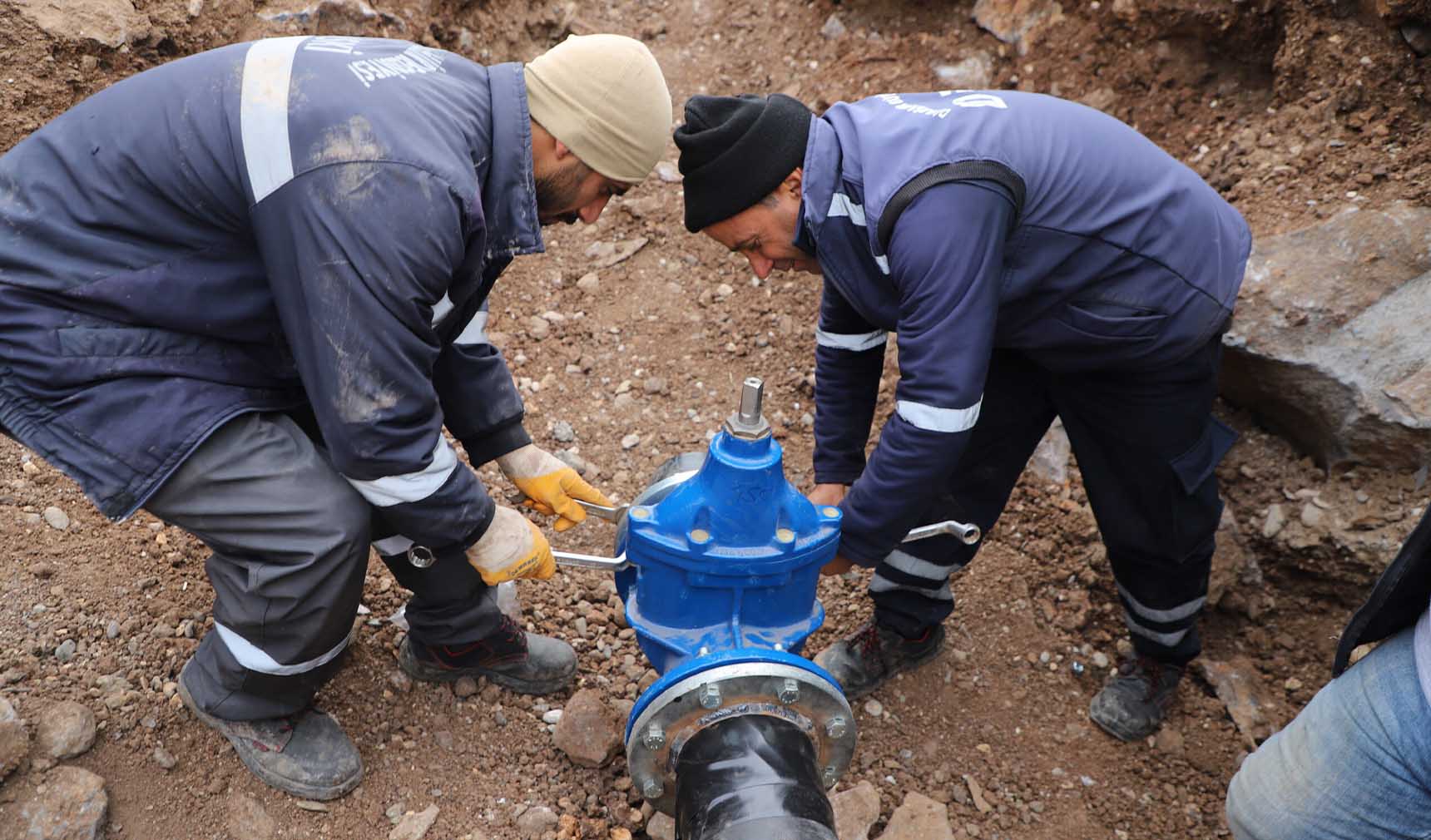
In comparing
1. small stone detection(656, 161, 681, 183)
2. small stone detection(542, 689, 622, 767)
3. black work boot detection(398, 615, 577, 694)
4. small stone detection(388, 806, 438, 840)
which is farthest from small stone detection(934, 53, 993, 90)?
small stone detection(388, 806, 438, 840)

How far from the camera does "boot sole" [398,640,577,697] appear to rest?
104 inches

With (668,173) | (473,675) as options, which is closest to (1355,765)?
(473,675)

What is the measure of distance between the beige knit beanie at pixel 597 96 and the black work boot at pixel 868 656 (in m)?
1.53

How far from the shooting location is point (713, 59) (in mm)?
4941

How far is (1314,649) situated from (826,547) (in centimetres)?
195

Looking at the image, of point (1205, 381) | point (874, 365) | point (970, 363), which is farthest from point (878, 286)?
point (1205, 381)

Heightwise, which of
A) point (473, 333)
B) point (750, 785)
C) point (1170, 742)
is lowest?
point (1170, 742)

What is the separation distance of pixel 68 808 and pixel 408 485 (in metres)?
1.04

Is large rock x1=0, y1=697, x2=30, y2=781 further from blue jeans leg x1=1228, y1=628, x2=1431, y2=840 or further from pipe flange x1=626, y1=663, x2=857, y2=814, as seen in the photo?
blue jeans leg x1=1228, y1=628, x2=1431, y2=840

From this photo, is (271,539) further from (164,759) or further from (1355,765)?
(1355,765)

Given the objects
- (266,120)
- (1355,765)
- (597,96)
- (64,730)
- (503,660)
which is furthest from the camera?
(503,660)

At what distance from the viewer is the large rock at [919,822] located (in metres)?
2.45

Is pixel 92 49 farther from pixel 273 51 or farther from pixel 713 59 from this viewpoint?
pixel 713 59

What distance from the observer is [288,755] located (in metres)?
2.35
